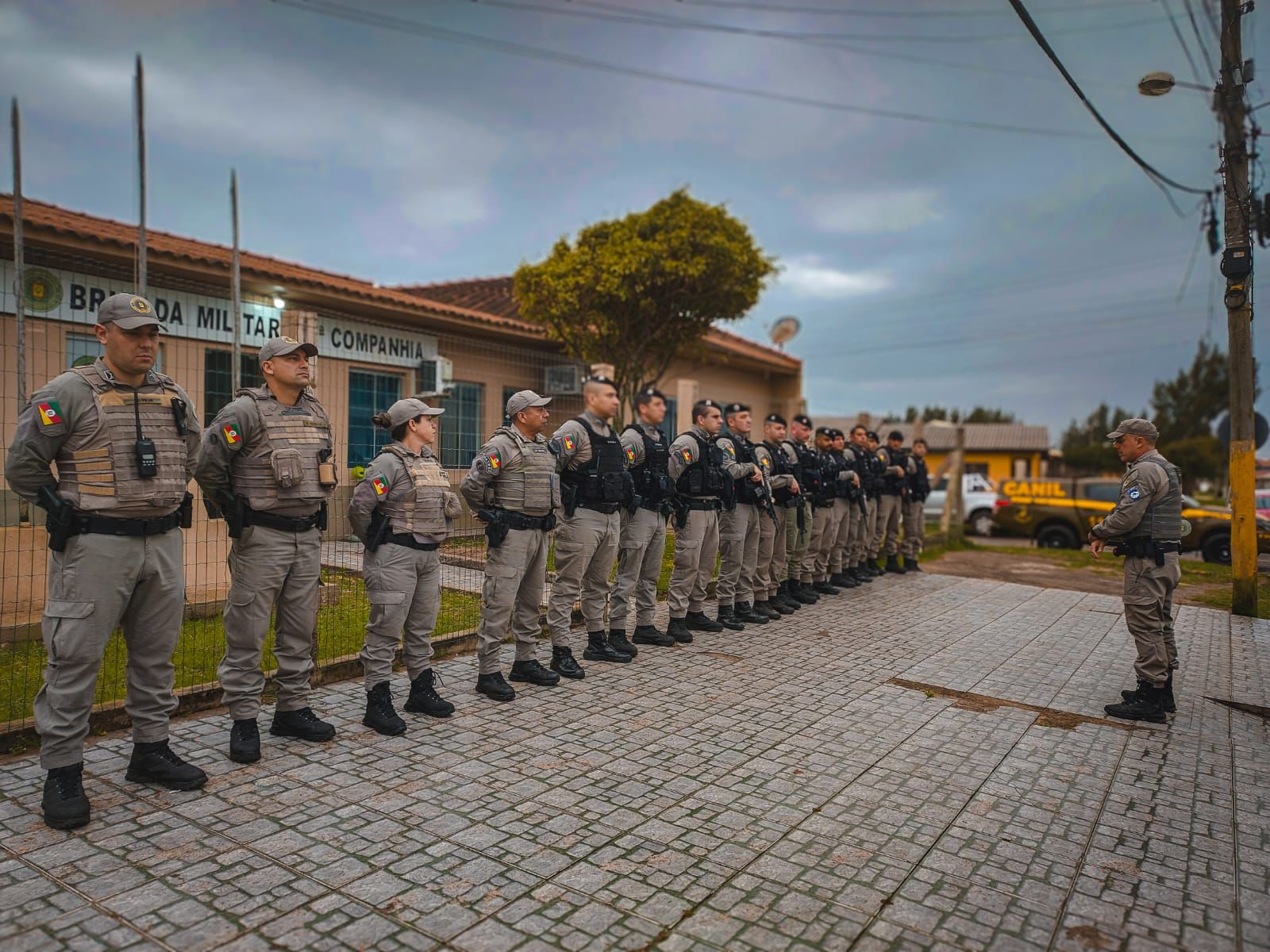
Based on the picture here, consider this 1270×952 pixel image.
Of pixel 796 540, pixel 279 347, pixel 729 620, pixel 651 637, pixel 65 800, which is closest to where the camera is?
pixel 65 800

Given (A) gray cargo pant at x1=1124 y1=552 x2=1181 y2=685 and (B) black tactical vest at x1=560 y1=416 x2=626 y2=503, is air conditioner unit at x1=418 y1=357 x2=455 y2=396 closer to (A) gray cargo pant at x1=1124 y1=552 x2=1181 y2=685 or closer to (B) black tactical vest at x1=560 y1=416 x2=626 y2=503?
(B) black tactical vest at x1=560 y1=416 x2=626 y2=503

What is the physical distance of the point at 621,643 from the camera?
666cm

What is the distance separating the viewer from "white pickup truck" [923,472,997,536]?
22250 mm

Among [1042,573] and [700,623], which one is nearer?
[700,623]

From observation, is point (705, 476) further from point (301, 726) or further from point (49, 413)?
point (49, 413)

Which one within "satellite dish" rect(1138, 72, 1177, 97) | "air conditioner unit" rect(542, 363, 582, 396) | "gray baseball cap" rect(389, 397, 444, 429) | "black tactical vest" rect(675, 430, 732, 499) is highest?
"satellite dish" rect(1138, 72, 1177, 97)

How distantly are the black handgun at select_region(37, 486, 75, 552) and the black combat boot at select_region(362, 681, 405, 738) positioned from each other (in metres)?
1.82

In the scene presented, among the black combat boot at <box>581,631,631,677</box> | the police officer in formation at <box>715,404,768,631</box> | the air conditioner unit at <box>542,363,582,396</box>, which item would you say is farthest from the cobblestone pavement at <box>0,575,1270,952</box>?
the air conditioner unit at <box>542,363,582,396</box>

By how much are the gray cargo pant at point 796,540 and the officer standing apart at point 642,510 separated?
2.34 meters

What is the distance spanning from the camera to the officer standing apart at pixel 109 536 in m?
3.53

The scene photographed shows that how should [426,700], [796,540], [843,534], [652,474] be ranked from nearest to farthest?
[426,700] → [652,474] → [796,540] → [843,534]

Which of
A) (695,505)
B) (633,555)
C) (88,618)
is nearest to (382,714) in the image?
(88,618)

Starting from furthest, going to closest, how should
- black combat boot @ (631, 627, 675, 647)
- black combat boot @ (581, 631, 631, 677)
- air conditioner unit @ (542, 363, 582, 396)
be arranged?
air conditioner unit @ (542, 363, 582, 396), black combat boot @ (631, 627, 675, 647), black combat boot @ (581, 631, 631, 677)

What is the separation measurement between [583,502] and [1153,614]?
3.93 m
